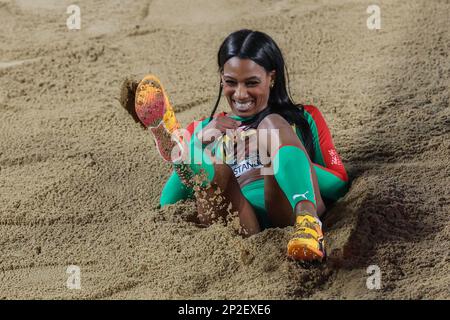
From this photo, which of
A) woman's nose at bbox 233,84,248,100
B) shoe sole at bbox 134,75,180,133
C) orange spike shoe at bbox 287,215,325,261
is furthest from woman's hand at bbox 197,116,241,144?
orange spike shoe at bbox 287,215,325,261

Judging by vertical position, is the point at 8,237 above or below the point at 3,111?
below

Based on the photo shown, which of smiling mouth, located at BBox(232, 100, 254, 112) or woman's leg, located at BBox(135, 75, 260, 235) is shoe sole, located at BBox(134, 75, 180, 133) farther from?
smiling mouth, located at BBox(232, 100, 254, 112)

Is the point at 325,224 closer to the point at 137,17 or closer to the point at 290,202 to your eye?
the point at 290,202

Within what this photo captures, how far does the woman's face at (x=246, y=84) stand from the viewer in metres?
2.27

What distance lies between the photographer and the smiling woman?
214cm

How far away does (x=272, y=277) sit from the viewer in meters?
2.10

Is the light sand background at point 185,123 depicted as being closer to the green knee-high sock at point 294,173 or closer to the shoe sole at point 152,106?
the green knee-high sock at point 294,173

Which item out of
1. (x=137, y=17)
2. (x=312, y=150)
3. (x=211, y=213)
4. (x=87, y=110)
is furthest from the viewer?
(x=137, y=17)

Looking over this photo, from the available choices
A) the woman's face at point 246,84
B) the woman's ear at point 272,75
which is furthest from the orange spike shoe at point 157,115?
the woman's ear at point 272,75

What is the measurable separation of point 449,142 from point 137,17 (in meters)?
1.79

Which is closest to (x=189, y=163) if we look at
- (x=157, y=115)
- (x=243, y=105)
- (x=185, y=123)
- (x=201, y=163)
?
(x=201, y=163)

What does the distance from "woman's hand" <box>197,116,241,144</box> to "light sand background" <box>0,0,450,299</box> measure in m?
0.19

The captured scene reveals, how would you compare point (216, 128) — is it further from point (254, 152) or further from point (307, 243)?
point (307, 243)

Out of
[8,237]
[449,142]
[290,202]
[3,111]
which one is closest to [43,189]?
[8,237]
